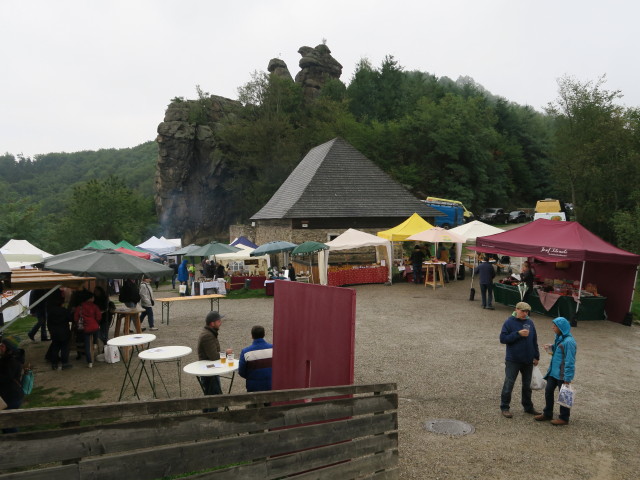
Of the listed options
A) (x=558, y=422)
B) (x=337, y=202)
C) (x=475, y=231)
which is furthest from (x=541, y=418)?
(x=337, y=202)

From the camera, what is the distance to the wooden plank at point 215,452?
2.62 metres

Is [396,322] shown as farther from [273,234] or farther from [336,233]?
[273,234]

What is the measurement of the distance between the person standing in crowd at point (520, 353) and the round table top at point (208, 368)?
3.96 metres

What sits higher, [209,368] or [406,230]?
[406,230]

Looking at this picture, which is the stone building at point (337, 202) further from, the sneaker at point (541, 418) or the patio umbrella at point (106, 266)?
the sneaker at point (541, 418)

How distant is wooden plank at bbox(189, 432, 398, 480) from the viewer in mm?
3127

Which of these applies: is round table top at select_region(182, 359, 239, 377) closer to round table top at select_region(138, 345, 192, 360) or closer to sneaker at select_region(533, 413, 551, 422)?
round table top at select_region(138, 345, 192, 360)

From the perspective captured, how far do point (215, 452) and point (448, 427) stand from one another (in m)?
4.27

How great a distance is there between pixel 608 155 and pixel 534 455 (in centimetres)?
3018

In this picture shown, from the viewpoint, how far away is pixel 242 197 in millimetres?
53781

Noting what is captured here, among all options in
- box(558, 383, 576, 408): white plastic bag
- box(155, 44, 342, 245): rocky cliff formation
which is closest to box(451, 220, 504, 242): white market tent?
box(558, 383, 576, 408): white plastic bag

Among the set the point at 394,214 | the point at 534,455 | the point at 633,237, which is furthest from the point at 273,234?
the point at 534,455

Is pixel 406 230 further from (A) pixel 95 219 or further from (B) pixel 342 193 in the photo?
(A) pixel 95 219

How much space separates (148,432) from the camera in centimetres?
278
